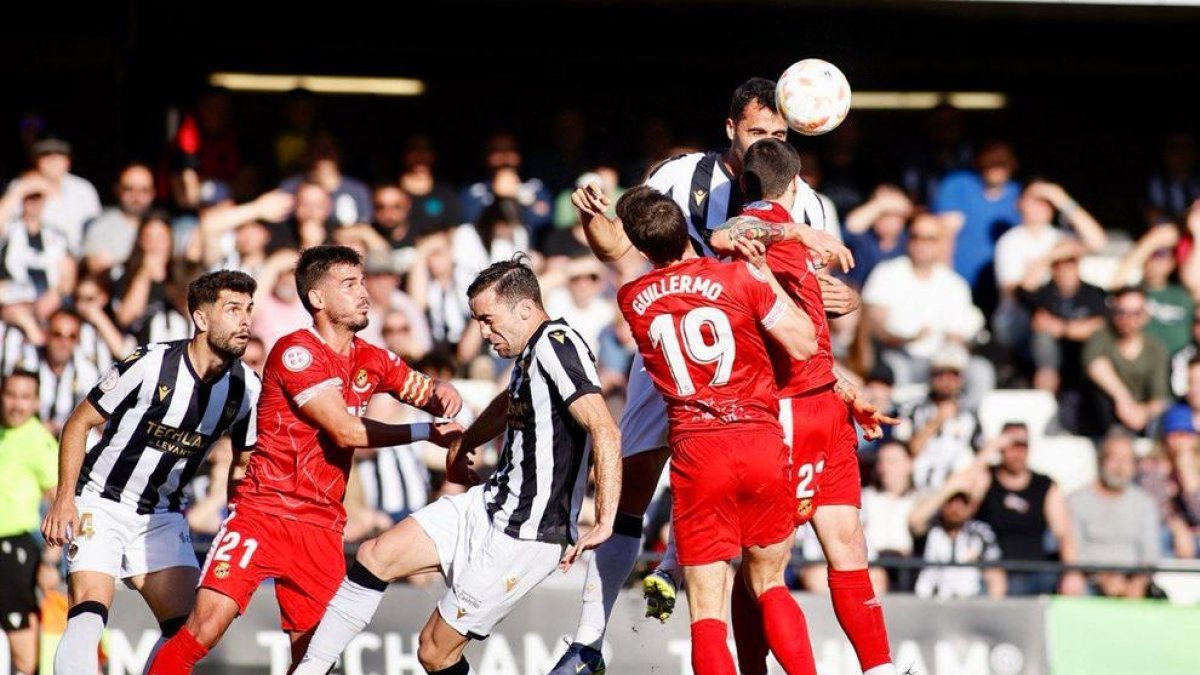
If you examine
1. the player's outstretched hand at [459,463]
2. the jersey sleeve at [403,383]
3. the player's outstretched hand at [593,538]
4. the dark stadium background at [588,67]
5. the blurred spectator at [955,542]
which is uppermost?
the dark stadium background at [588,67]

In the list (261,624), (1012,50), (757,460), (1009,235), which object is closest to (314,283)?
(757,460)

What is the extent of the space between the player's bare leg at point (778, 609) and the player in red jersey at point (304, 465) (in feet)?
5.17

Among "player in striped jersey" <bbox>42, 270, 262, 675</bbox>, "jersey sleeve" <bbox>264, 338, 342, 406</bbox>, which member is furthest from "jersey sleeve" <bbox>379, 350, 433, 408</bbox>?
"player in striped jersey" <bbox>42, 270, 262, 675</bbox>

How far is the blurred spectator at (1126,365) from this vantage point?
43.9ft

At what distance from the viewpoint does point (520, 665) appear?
10727 millimetres

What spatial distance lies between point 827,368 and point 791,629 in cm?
121

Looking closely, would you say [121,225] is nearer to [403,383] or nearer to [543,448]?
[403,383]

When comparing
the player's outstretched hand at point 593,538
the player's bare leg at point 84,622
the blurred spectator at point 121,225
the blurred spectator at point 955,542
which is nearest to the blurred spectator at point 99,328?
the blurred spectator at point 121,225

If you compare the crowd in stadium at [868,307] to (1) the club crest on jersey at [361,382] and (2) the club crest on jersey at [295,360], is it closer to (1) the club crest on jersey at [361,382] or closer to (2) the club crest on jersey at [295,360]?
(1) the club crest on jersey at [361,382]

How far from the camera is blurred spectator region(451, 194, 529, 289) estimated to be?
13.5 metres

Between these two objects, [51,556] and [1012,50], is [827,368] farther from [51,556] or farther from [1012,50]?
[1012,50]

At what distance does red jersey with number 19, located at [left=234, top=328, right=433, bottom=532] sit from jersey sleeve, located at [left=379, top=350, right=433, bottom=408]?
10 centimetres

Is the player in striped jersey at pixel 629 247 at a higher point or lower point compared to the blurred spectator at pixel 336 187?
lower

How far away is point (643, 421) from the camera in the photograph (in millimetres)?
8156
